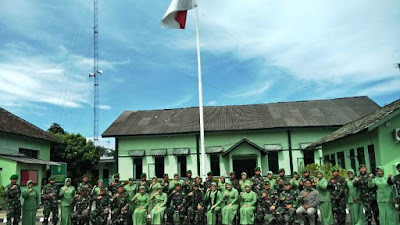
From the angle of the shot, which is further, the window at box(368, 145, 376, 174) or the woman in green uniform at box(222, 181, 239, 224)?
the window at box(368, 145, 376, 174)

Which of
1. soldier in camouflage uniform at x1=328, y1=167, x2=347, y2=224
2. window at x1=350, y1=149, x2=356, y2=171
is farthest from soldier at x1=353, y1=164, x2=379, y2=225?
window at x1=350, y1=149, x2=356, y2=171

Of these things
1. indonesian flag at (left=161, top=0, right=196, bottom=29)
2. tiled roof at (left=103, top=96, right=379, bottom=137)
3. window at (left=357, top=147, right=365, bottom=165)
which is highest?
indonesian flag at (left=161, top=0, right=196, bottom=29)

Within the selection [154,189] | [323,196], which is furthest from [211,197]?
[323,196]

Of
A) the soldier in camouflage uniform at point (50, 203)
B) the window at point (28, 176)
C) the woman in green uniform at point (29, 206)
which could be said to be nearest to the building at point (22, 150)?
the window at point (28, 176)

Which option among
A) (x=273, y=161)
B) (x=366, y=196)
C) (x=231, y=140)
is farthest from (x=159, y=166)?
(x=366, y=196)

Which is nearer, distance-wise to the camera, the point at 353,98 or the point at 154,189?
the point at 154,189

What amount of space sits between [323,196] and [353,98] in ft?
72.3

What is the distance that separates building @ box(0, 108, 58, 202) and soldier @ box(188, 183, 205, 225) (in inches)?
432

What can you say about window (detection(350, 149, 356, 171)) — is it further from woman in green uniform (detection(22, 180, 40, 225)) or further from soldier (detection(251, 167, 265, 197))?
woman in green uniform (detection(22, 180, 40, 225))

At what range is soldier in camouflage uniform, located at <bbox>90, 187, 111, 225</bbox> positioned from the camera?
412 inches

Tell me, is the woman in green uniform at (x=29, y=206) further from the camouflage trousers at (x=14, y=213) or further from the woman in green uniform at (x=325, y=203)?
the woman in green uniform at (x=325, y=203)

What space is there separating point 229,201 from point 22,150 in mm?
15681

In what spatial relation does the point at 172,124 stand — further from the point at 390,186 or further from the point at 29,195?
the point at 390,186

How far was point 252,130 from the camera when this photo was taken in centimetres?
2545
